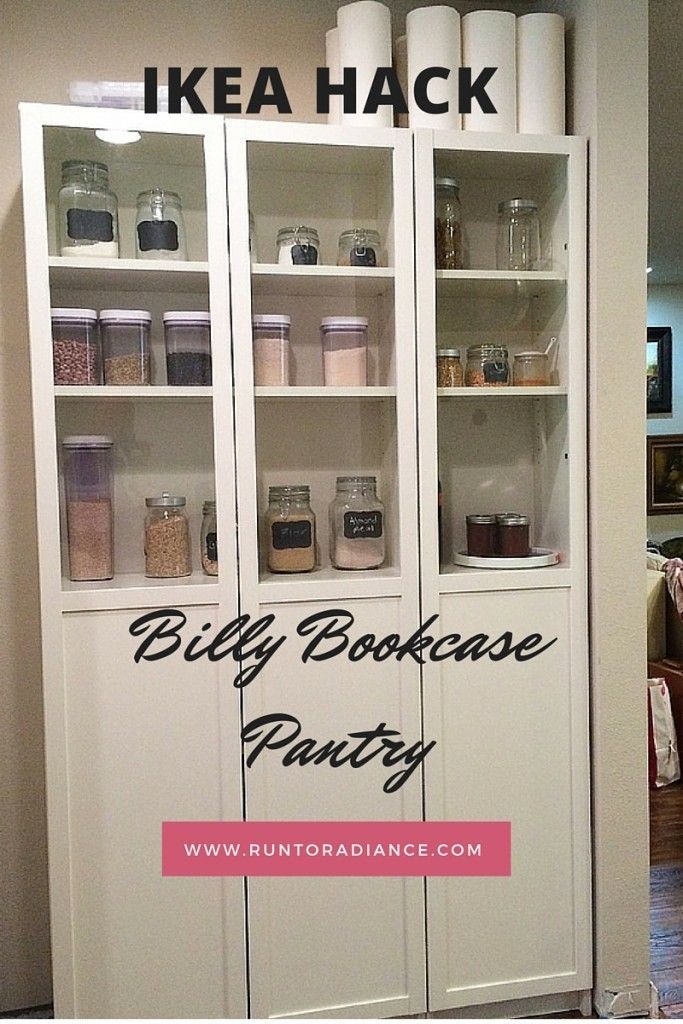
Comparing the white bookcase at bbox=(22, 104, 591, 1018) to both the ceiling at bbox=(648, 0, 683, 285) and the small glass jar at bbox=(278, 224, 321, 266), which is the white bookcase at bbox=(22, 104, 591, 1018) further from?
the ceiling at bbox=(648, 0, 683, 285)

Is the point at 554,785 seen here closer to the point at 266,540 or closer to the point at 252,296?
the point at 266,540

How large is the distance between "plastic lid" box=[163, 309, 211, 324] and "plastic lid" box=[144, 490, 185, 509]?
36cm

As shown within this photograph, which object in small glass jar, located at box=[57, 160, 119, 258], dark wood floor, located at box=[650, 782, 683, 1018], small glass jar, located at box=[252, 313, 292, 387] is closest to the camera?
small glass jar, located at box=[57, 160, 119, 258]

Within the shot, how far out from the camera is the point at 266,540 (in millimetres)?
1922

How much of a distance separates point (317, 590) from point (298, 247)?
751mm

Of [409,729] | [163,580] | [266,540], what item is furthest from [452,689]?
[163,580]

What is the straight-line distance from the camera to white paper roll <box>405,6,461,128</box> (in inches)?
75.6

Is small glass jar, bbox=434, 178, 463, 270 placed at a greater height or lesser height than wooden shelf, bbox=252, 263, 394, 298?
greater

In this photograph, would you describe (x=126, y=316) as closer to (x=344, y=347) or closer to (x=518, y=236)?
(x=344, y=347)

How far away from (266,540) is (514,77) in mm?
1168

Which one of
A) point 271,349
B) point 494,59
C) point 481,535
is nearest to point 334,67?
point 494,59

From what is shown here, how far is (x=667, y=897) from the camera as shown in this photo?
2633 mm

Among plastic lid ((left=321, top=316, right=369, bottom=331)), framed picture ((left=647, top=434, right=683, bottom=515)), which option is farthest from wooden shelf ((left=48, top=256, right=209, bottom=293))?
framed picture ((left=647, top=434, right=683, bottom=515))

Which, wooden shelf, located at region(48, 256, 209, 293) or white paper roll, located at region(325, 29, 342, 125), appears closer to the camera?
wooden shelf, located at region(48, 256, 209, 293)
